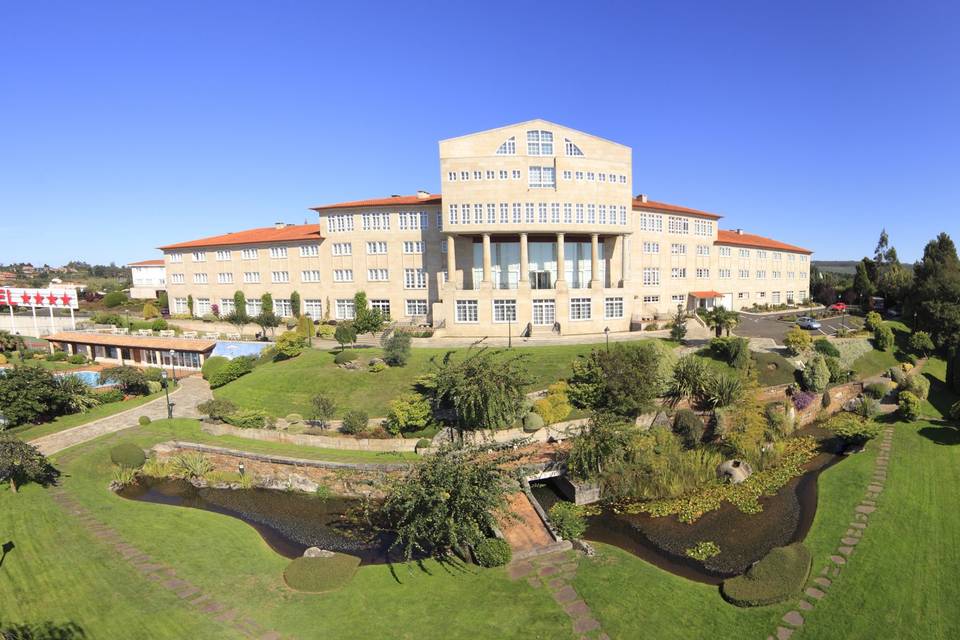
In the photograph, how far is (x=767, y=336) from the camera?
43625 mm

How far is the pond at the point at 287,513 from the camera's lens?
18766mm

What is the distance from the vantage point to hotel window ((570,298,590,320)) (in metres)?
43.9

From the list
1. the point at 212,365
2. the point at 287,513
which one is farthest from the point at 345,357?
the point at 287,513

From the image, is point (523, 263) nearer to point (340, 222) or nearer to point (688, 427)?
point (340, 222)

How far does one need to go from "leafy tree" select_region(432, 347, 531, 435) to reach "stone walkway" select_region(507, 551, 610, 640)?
32.0ft

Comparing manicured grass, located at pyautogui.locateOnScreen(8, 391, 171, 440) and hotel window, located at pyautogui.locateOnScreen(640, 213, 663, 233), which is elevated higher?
hotel window, located at pyautogui.locateOnScreen(640, 213, 663, 233)

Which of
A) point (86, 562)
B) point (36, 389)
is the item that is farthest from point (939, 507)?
point (36, 389)

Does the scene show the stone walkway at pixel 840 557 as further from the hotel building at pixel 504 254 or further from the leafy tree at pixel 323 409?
the hotel building at pixel 504 254

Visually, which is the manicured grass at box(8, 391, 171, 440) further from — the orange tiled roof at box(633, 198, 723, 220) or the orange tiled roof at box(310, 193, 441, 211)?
the orange tiled roof at box(633, 198, 723, 220)

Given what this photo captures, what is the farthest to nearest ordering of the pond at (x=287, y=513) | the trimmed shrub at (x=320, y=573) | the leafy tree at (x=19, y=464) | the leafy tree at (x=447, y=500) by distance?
1. the leafy tree at (x=19, y=464)
2. the pond at (x=287, y=513)
3. the leafy tree at (x=447, y=500)
4. the trimmed shrub at (x=320, y=573)

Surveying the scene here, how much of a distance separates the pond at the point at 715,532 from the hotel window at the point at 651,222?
117ft

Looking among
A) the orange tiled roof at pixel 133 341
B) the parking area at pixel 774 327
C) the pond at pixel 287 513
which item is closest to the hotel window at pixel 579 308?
the parking area at pixel 774 327

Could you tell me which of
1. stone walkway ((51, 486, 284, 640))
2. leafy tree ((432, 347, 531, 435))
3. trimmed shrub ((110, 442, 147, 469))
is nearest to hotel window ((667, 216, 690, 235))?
leafy tree ((432, 347, 531, 435))

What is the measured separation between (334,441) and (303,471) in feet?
8.91
